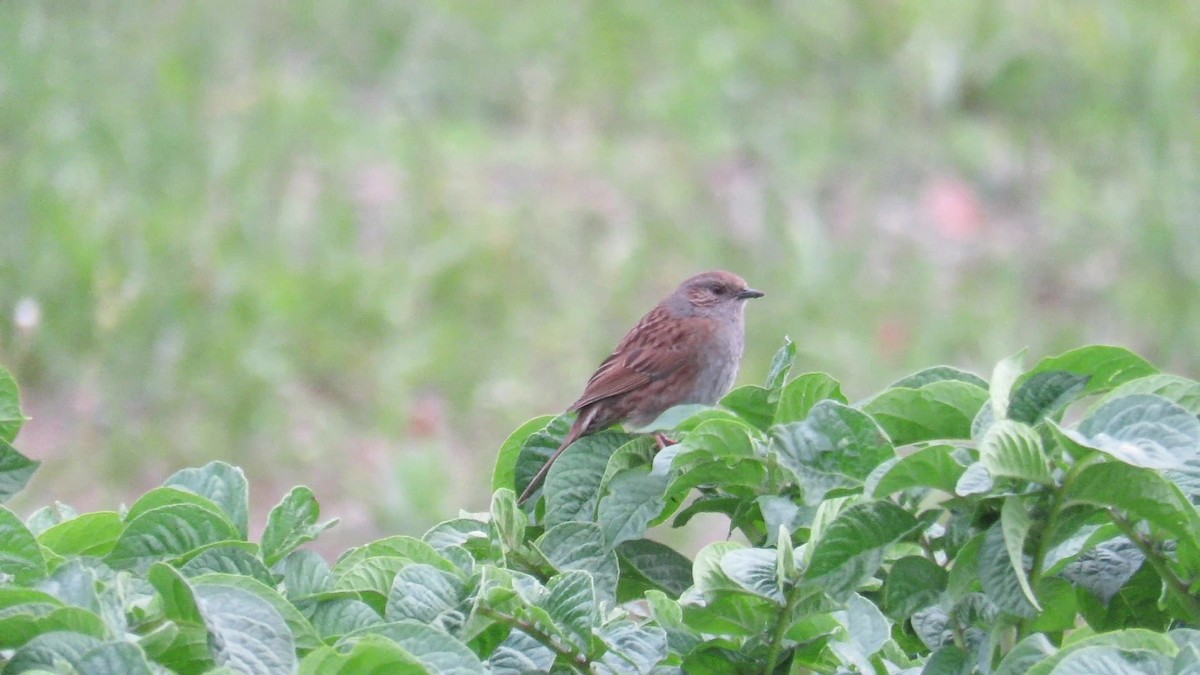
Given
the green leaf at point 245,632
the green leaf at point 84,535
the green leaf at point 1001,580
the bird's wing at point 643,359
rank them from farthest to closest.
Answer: the bird's wing at point 643,359, the green leaf at point 84,535, the green leaf at point 1001,580, the green leaf at point 245,632

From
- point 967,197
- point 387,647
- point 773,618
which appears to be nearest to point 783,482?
point 773,618

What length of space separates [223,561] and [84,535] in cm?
29

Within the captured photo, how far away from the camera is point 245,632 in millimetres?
1657

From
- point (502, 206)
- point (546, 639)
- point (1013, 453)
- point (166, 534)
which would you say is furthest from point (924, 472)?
point (502, 206)

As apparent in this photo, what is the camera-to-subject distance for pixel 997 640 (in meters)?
1.87

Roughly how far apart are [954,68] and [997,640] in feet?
25.1

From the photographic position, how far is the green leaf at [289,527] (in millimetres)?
2057

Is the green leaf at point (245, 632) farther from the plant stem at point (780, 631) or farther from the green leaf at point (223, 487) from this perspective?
the plant stem at point (780, 631)

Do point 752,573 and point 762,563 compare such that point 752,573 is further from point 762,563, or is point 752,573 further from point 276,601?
point 276,601

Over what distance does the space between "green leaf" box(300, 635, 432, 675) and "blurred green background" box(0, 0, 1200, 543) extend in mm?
3897

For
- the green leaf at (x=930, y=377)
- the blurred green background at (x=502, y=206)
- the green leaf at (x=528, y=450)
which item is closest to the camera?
the green leaf at (x=930, y=377)

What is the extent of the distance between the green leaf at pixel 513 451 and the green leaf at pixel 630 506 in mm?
284

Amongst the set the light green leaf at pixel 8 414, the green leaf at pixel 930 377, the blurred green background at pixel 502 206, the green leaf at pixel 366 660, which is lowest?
the green leaf at pixel 366 660

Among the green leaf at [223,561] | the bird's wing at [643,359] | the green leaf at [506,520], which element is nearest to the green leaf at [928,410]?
the green leaf at [506,520]
